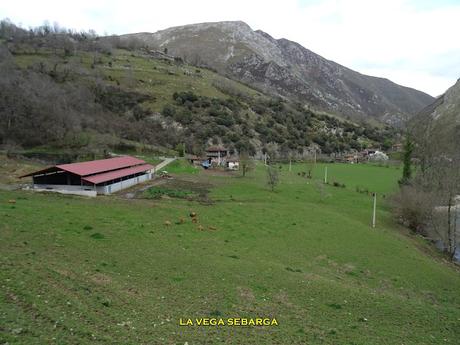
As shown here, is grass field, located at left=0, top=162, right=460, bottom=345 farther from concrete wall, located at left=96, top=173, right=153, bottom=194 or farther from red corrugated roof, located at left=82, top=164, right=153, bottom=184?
concrete wall, located at left=96, top=173, right=153, bottom=194

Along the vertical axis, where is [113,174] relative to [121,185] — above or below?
above

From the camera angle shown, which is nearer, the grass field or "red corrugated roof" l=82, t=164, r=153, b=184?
the grass field

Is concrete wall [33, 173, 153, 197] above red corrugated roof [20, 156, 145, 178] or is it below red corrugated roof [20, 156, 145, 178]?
below

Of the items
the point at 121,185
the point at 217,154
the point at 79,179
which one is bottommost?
the point at 121,185

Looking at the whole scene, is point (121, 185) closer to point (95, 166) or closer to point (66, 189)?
point (95, 166)

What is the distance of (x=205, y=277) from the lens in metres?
16.8

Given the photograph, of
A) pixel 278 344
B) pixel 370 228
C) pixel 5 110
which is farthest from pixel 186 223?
pixel 5 110

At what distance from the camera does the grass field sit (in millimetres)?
11008

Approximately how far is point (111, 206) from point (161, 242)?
11.3m

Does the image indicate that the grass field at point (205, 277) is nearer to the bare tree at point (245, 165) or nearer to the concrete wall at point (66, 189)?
the concrete wall at point (66, 189)

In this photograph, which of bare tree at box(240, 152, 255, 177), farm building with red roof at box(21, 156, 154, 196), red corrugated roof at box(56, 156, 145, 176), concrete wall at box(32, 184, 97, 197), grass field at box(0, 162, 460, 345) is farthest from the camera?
bare tree at box(240, 152, 255, 177)

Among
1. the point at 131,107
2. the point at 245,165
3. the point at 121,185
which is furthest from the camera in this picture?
the point at 131,107

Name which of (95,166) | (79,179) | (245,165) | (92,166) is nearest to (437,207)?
(245,165)

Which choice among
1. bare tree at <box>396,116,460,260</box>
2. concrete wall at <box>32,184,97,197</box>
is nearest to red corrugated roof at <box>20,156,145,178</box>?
concrete wall at <box>32,184,97,197</box>
